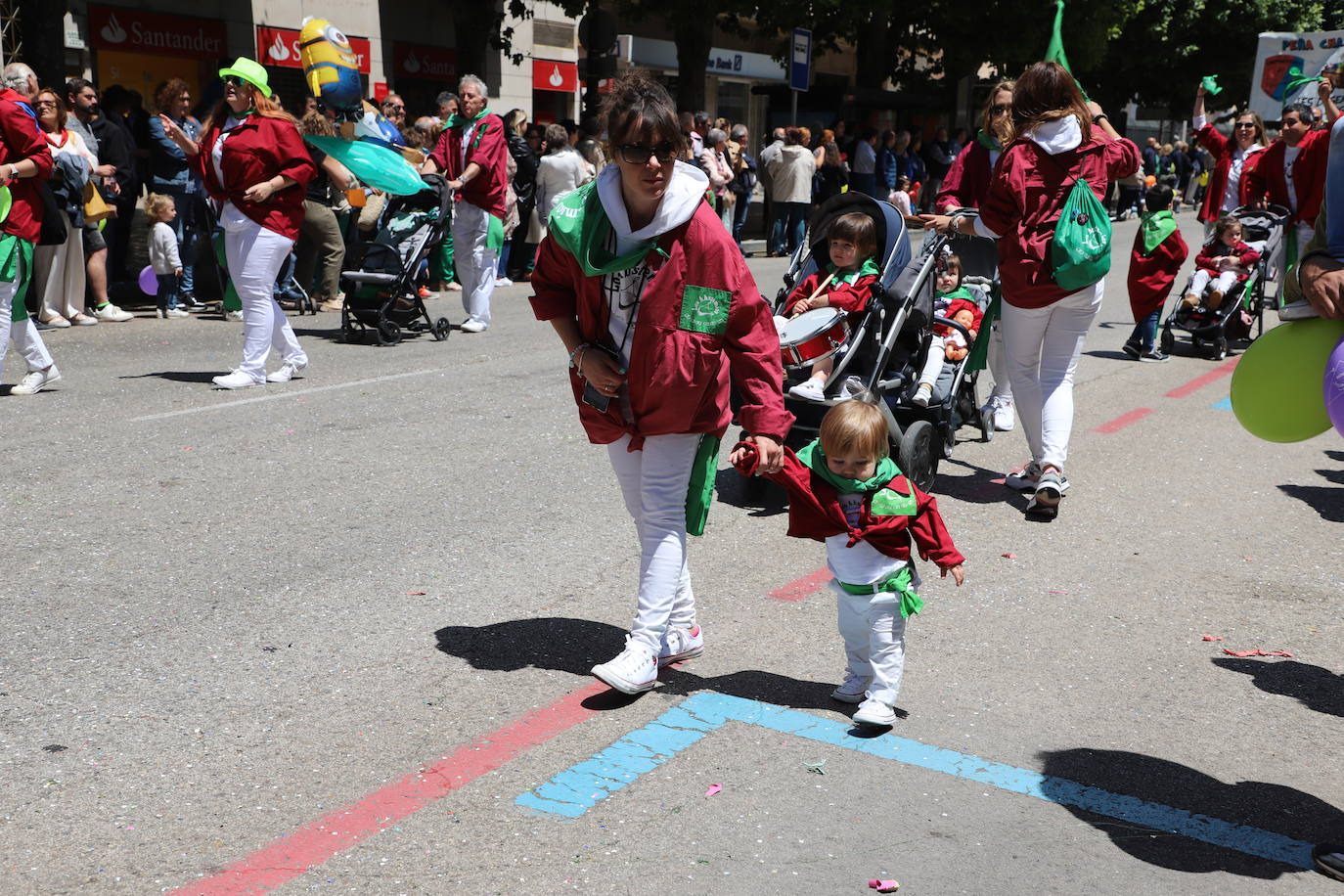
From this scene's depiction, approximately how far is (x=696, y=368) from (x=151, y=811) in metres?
1.89

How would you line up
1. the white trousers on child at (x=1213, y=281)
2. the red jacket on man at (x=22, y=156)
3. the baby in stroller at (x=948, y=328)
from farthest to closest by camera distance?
the white trousers on child at (x=1213, y=281)
the red jacket on man at (x=22, y=156)
the baby in stroller at (x=948, y=328)

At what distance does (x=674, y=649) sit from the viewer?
4469 mm

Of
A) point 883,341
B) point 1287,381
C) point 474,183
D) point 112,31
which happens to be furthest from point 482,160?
point 112,31

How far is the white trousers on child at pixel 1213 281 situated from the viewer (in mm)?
11719

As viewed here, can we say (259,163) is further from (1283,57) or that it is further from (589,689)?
(1283,57)

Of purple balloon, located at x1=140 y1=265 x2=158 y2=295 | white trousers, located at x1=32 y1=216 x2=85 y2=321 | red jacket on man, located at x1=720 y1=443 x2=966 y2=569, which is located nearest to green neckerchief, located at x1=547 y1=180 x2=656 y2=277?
red jacket on man, located at x1=720 y1=443 x2=966 y2=569

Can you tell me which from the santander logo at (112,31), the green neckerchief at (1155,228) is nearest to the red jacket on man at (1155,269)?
the green neckerchief at (1155,228)

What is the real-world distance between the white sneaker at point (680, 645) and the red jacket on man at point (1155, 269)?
7387 millimetres

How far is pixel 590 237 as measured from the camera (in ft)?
13.1

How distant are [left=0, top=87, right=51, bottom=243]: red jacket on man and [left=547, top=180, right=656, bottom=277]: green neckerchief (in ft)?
17.9

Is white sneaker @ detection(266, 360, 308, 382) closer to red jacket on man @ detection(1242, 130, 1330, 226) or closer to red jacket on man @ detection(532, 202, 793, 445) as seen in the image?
red jacket on man @ detection(532, 202, 793, 445)

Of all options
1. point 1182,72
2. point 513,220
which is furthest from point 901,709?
point 1182,72

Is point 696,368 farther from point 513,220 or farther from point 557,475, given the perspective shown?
point 513,220

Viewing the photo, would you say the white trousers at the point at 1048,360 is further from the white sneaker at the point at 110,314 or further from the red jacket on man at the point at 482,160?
the white sneaker at the point at 110,314
